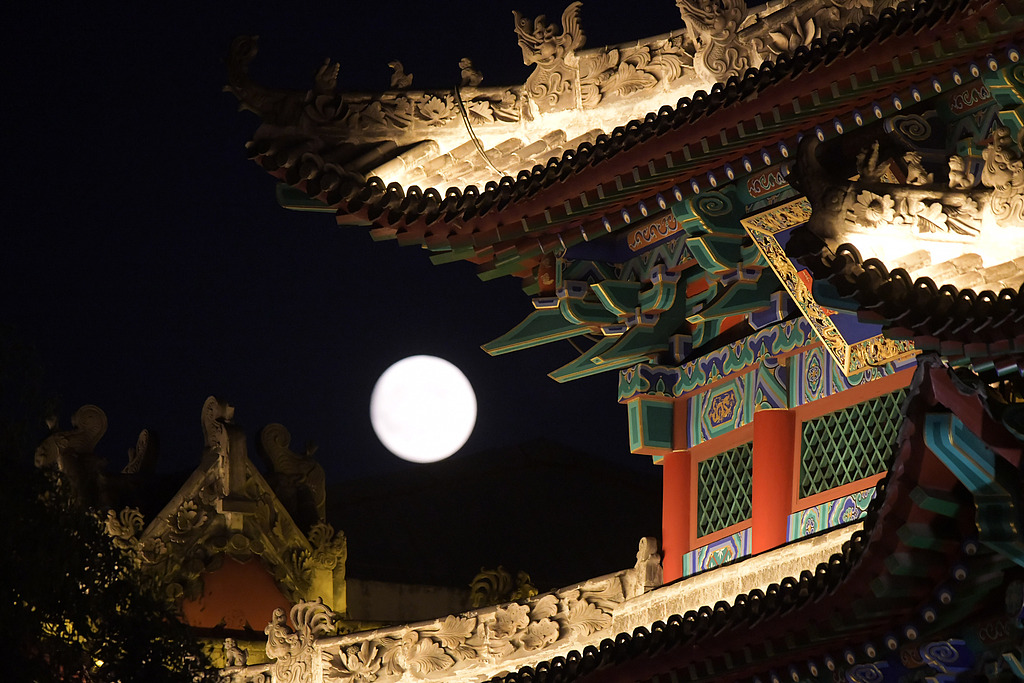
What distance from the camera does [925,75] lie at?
9719 millimetres

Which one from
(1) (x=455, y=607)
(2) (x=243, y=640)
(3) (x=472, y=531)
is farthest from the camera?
(3) (x=472, y=531)

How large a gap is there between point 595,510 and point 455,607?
12.8 feet

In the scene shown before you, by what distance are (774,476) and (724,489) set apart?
0.82 m

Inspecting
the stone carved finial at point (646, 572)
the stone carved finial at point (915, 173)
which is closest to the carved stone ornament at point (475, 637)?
the stone carved finial at point (646, 572)

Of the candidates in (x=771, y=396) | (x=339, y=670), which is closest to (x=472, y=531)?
(x=339, y=670)

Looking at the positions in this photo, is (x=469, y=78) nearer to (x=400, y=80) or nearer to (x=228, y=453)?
(x=400, y=80)

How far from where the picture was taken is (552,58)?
13.0 metres

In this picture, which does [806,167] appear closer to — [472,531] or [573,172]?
[573,172]

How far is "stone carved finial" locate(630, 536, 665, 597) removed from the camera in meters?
11.9

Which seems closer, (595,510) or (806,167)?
(806,167)

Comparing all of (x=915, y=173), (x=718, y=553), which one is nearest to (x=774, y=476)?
(x=718, y=553)

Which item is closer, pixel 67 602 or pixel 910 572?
pixel 910 572

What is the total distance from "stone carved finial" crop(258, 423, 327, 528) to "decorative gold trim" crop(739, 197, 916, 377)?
669cm

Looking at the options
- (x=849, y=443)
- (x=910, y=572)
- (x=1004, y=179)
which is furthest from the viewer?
(x=849, y=443)
